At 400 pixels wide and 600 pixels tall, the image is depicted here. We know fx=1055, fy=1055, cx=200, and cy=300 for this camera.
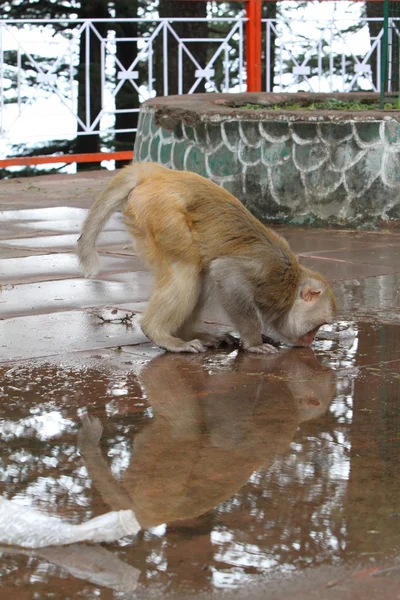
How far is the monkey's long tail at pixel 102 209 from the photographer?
582 centimetres

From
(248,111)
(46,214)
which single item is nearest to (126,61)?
(46,214)

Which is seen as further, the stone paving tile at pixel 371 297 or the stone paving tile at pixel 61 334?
the stone paving tile at pixel 371 297

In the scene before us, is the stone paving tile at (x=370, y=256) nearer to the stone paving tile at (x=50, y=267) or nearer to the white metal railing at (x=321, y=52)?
the stone paving tile at (x=50, y=267)

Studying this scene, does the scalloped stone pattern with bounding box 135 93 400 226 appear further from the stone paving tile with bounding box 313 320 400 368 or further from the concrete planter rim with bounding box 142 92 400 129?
the stone paving tile with bounding box 313 320 400 368

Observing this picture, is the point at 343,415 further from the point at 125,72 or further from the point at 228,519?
the point at 125,72

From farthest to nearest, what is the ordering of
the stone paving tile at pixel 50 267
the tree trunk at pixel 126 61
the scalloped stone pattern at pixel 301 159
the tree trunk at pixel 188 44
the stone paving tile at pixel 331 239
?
the tree trunk at pixel 126 61 → the tree trunk at pixel 188 44 → the scalloped stone pattern at pixel 301 159 → the stone paving tile at pixel 331 239 → the stone paving tile at pixel 50 267

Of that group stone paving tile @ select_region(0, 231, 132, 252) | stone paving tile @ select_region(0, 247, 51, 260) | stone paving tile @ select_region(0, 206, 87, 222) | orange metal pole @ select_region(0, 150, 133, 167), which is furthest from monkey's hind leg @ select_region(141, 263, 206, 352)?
orange metal pole @ select_region(0, 150, 133, 167)

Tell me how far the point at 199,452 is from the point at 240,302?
167cm

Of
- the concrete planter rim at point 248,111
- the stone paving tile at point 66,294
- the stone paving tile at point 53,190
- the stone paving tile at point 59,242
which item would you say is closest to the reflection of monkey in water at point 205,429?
the stone paving tile at point 66,294

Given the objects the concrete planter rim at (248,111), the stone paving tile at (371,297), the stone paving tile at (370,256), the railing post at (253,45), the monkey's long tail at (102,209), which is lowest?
the stone paving tile at (370,256)

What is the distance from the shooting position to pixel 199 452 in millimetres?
4141

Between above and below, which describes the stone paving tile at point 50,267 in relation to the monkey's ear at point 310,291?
below

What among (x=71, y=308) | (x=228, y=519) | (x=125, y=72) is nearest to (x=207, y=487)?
(x=228, y=519)

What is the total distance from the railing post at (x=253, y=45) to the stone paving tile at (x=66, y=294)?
342 inches
